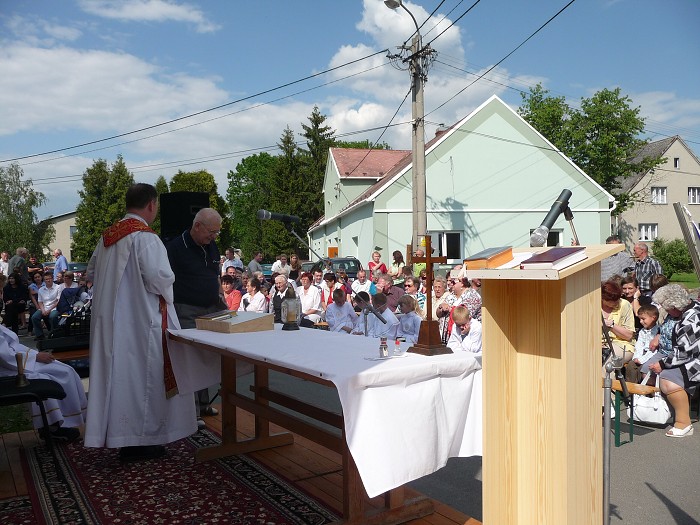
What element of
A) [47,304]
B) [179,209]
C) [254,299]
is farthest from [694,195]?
[179,209]

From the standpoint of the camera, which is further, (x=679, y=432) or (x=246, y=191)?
(x=246, y=191)

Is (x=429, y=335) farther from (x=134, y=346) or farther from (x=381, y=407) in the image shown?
(x=134, y=346)

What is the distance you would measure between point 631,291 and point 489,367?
22.1 feet

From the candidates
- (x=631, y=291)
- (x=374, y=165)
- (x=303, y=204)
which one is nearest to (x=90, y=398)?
(x=631, y=291)

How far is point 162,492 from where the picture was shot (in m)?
3.93

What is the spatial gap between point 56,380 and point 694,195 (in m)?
47.4

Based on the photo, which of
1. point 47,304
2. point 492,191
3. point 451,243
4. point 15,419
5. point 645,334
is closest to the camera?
point 15,419

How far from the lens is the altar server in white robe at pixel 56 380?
4.84 metres

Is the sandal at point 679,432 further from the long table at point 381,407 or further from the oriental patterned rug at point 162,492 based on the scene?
the oriental patterned rug at point 162,492

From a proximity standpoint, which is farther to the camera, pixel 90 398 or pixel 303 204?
pixel 303 204

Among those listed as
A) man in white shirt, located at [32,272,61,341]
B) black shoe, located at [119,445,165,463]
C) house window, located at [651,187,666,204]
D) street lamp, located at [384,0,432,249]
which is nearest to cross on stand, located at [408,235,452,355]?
black shoe, located at [119,445,165,463]

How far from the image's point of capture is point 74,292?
45.6 ft

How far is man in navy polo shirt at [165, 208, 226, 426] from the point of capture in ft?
16.6

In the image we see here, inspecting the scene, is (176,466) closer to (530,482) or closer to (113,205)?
(530,482)
